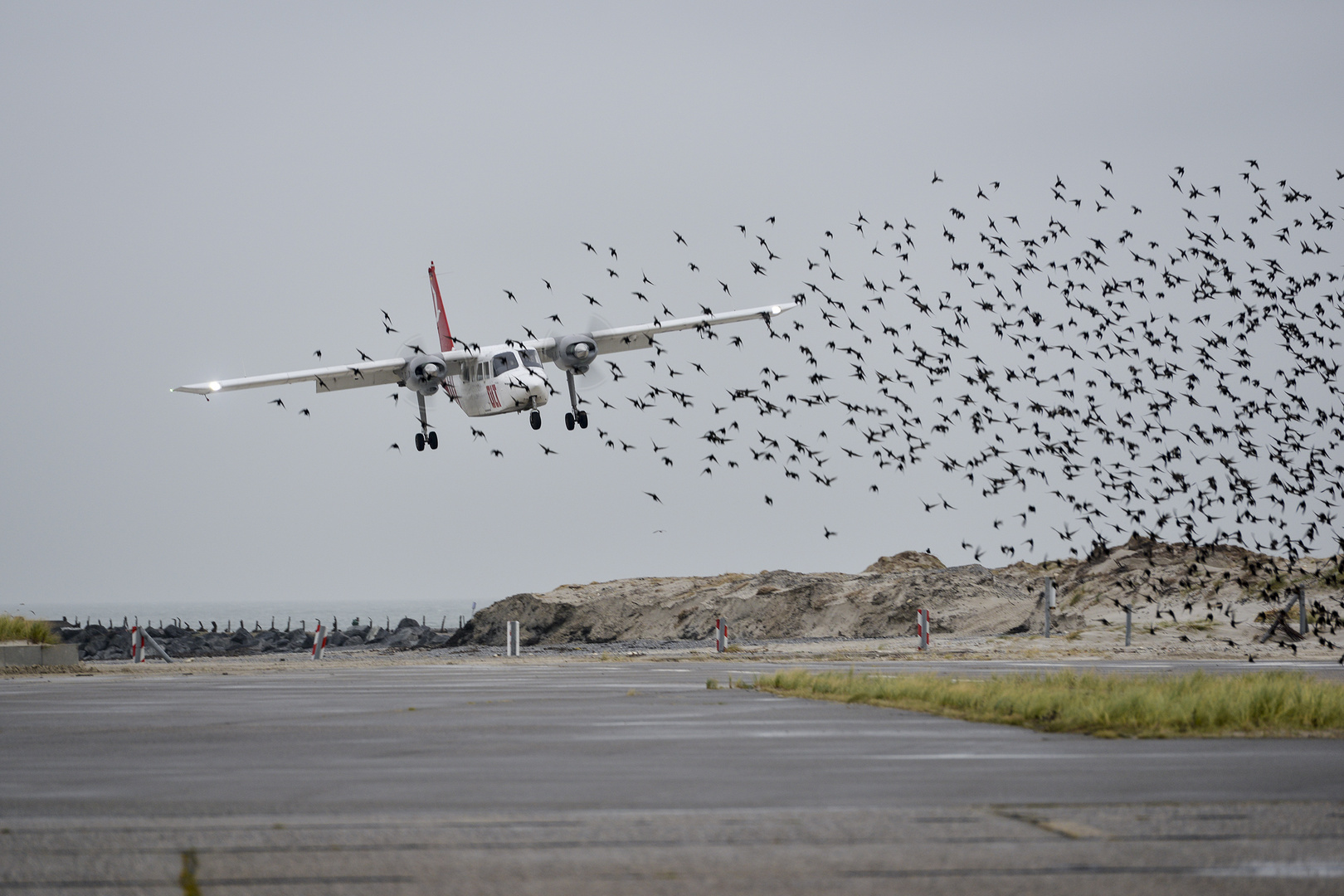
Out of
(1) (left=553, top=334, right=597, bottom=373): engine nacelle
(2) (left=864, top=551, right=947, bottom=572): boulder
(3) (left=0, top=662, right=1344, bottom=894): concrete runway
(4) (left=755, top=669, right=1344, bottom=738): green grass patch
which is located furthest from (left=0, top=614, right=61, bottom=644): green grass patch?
(2) (left=864, top=551, right=947, bottom=572): boulder

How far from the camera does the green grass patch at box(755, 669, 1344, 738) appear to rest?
16234 mm

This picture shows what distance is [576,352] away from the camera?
163 feet

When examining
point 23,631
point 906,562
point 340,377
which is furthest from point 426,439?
point 906,562

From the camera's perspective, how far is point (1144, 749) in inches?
563

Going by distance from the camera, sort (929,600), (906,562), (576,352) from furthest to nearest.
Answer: (906,562) → (929,600) → (576,352)

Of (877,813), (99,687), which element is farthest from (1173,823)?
(99,687)

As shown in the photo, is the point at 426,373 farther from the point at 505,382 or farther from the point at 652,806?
the point at 652,806

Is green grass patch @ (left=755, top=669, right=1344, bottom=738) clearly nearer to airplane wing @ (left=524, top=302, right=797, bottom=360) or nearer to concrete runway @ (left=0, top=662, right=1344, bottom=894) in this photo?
concrete runway @ (left=0, top=662, right=1344, bottom=894)

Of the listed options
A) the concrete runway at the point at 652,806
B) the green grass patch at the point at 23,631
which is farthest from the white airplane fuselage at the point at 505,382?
the concrete runway at the point at 652,806

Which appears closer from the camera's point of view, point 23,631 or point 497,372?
point 23,631

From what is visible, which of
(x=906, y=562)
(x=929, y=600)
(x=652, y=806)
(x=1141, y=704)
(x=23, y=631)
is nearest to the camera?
(x=652, y=806)

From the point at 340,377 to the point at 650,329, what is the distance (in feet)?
37.6

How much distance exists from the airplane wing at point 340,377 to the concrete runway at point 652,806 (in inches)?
1249

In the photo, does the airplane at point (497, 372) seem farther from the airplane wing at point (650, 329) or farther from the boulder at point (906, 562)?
the boulder at point (906, 562)
